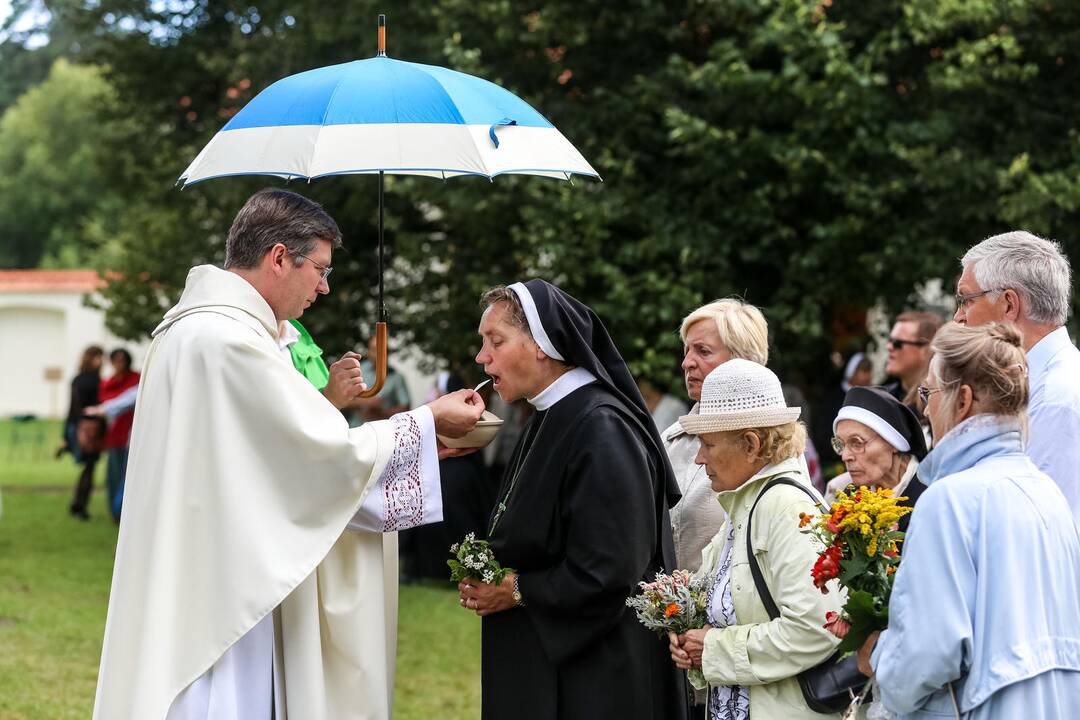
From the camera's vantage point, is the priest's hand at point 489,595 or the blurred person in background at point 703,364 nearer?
the priest's hand at point 489,595

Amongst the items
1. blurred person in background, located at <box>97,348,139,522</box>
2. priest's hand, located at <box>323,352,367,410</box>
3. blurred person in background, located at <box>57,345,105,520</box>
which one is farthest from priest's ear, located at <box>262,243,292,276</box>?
blurred person in background, located at <box>57,345,105,520</box>

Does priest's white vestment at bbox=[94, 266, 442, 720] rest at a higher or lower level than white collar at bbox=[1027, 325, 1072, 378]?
lower

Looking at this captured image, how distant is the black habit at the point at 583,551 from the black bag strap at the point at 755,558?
1.08 feet

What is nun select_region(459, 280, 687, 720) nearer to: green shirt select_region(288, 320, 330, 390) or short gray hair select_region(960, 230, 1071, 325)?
short gray hair select_region(960, 230, 1071, 325)

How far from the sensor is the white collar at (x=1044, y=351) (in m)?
4.02

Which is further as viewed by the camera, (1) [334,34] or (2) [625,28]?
(1) [334,34]

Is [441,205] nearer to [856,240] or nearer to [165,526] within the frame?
[856,240]

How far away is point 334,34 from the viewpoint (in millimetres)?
13477

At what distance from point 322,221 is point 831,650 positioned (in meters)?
2.02

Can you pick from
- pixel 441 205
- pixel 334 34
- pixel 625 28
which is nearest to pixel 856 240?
pixel 625 28

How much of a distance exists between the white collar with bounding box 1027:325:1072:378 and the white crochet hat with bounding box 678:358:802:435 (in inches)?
27.7

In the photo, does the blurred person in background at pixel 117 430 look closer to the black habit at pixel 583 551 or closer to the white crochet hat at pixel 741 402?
the black habit at pixel 583 551

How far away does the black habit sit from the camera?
13.3 feet

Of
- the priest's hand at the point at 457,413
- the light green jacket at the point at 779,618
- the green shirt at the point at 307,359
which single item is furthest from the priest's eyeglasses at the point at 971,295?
the green shirt at the point at 307,359
